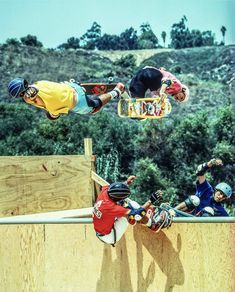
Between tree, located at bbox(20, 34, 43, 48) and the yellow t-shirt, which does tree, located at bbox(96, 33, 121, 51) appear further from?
the yellow t-shirt

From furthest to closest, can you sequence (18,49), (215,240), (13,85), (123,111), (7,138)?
1. (18,49)
2. (7,138)
3. (123,111)
4. (13,85)
5. (215,240)

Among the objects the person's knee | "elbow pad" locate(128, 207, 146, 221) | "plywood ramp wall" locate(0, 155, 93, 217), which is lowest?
"plywood ramp wall" locate(0, 155, 93, 217)

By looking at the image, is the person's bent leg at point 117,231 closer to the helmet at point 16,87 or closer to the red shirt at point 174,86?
the helmet at point 16,87

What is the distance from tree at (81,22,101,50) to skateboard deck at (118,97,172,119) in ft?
21.7

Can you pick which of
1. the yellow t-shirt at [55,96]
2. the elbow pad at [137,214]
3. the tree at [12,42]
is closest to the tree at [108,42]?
the tree at [12,42]

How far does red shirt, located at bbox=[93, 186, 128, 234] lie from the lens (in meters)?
3.10

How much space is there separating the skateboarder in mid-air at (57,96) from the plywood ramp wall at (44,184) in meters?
0.60

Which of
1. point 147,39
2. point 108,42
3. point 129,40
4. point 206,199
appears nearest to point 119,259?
point 206,199

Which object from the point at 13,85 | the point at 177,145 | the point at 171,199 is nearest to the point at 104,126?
the point at 177,145

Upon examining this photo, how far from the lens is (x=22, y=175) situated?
465 cm

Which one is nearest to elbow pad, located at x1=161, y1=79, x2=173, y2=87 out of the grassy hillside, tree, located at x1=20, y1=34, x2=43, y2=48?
the grassy hillside

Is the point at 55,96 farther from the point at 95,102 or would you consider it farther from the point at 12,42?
the point at 12,42

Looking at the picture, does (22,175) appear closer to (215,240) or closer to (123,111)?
(123,111)

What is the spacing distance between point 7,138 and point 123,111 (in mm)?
8634
